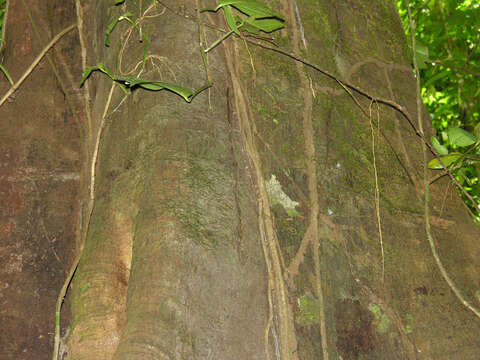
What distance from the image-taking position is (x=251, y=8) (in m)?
1.40

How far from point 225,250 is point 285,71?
2.12 ft

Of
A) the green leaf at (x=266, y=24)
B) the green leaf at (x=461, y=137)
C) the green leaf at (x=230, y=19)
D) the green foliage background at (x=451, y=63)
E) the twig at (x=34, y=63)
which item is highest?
the green foliage background at (x=451, y=63)

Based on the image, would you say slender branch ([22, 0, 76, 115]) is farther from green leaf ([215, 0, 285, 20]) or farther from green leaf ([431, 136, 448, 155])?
green leaf ([431, 136, 448, 155])

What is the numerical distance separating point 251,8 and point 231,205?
57cm

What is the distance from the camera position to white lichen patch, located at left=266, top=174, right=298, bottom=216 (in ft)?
4.37

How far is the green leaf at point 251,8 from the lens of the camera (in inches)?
54.1

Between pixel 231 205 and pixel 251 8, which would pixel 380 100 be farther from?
pixel 231 205

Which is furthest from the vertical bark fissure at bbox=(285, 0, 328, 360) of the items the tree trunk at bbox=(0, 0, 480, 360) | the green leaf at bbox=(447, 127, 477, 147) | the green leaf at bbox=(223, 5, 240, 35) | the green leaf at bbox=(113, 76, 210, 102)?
the green leaf at bbox=(447, 127, 477, 147)

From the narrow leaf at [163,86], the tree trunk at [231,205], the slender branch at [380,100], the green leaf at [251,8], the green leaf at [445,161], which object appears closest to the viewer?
the tree trunk at [231,205]

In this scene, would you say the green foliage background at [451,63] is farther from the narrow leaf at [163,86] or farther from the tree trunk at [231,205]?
the narrow leaf at [163,86]

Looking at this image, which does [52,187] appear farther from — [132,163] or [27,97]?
[132,163]

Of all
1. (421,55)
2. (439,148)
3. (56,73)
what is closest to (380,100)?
(439,148)

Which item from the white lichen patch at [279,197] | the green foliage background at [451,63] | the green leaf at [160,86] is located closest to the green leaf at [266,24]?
the green leaf at [160,86]

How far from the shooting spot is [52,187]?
5.53 feet
